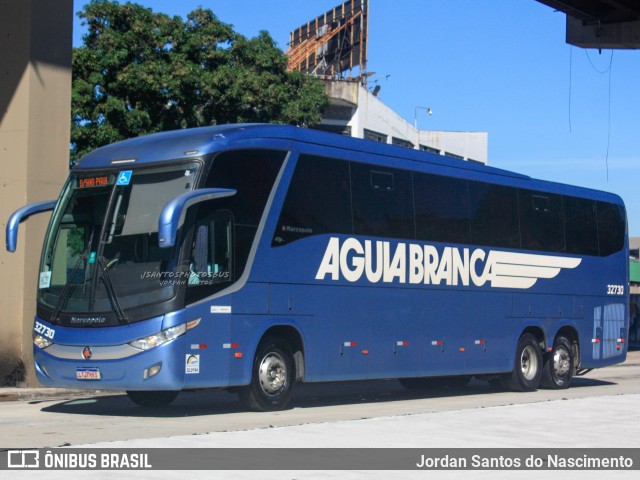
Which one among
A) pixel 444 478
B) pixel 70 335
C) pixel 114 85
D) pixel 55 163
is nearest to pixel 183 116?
pixel 114 85

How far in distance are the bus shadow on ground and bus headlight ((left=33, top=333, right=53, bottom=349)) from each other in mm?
1047

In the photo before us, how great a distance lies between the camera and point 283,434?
454 inches

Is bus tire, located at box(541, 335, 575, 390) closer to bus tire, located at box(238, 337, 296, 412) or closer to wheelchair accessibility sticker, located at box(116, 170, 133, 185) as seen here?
bus tire, located at box(238, 337, 296, 412)

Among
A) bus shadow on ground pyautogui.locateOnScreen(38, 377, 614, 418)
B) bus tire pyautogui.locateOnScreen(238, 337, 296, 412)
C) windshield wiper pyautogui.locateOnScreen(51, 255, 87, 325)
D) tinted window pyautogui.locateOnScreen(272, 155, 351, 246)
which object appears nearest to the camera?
windshield wiper pyautogui.locateOnScreen(51, 255, 87, 325)

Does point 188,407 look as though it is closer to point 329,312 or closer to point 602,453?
point 329,312

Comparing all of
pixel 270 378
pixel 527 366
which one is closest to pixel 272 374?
pixel 270 378

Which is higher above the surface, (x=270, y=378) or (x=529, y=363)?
(x=270, y=378)

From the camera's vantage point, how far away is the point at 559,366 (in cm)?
2155

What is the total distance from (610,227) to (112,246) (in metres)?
12.9

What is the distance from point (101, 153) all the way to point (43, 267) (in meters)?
1.76

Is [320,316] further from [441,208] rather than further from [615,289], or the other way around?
[615,289]

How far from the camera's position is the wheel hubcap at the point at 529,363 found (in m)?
20.7

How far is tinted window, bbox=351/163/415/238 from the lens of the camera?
16.6 meters

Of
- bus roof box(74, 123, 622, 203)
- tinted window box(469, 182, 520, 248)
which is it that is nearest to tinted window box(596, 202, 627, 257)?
tinted window box(469, 182, 520, 248)
